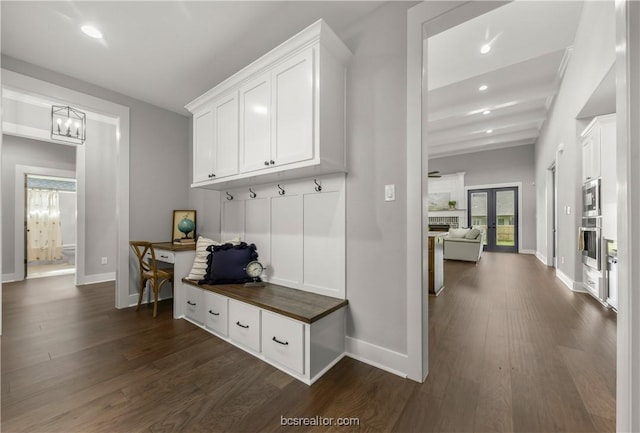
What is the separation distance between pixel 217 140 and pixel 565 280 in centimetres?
563

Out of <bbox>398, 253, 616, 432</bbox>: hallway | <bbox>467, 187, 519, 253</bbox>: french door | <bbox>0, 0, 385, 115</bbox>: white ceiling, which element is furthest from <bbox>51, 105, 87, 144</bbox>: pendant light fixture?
<bbox>467, 187, 519, 253</bbox>: french door

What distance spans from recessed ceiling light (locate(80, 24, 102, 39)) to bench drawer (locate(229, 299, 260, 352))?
2655mm

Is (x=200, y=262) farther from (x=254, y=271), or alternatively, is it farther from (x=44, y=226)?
(x=44, y=226)

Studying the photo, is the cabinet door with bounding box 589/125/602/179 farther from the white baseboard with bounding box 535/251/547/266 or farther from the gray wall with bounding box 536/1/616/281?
the white baseboard with bounding box 535/251/547/266

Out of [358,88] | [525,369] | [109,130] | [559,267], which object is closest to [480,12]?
[358,88]

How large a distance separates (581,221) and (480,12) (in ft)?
12.9

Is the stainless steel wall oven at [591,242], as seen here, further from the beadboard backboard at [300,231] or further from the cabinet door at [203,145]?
the cabinet door at [203,145]

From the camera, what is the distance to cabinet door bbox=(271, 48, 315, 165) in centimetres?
184

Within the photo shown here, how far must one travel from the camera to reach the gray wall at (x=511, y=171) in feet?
25.7

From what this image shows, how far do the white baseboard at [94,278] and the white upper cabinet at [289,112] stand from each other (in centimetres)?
368

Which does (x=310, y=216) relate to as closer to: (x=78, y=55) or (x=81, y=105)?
(x=78, y=55)

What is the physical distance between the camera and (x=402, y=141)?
5.92 feet

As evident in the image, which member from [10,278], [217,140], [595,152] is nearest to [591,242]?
[595,152]

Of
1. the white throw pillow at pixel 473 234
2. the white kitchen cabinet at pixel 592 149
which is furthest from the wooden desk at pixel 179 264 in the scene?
the white throw pillow at pixel 473 234
